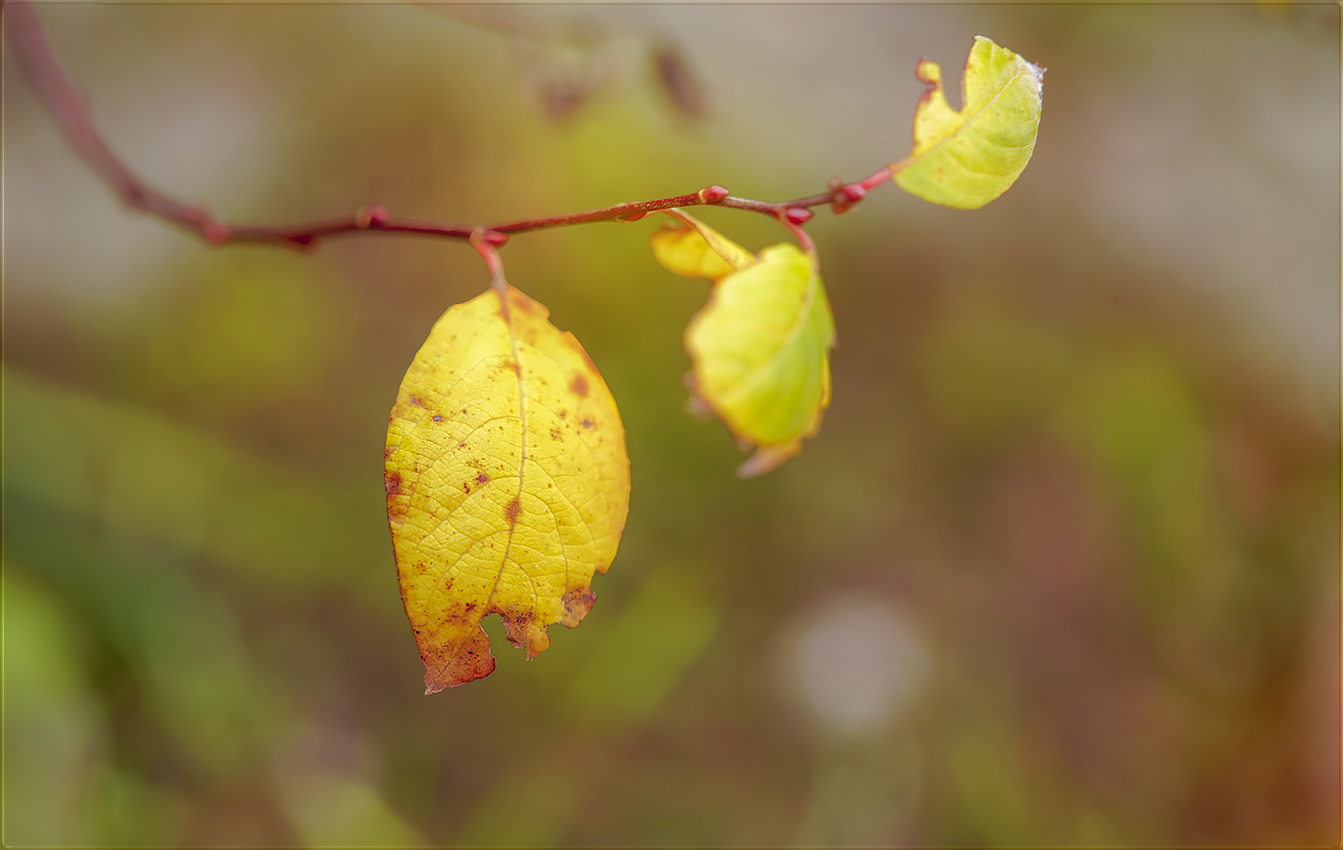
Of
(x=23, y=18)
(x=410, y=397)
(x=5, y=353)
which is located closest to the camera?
(x=410, y=397)

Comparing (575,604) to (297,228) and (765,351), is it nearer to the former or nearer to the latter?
(765,351)

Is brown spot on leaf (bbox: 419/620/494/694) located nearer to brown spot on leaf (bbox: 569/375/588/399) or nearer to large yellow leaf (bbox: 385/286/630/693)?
large yellow leaf (bbox: 385/286/630/693)

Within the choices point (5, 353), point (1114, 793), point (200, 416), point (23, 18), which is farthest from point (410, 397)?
point (1114, 793)

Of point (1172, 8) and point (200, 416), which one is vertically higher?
point (1172, 8)

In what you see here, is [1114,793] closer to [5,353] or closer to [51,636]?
[51,636]

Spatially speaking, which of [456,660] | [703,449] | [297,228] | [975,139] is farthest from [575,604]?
[703,449]

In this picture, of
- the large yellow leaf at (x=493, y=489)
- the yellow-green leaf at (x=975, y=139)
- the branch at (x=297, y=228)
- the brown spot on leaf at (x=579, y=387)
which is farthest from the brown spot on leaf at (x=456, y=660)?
the yellow-green leaf at (x=975, y=139)

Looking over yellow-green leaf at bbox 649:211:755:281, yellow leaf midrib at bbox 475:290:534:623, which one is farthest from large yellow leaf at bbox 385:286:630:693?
yellow-green leaf at bbox 649:211:755:281

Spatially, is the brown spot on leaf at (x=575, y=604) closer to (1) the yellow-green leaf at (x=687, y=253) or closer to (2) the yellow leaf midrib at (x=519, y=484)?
(2) the yellow leaf midrib at (x=519, y=484)
